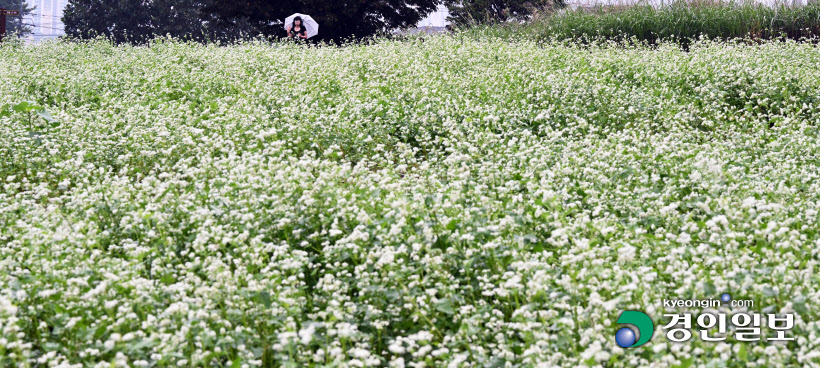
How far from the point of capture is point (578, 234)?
4281mm

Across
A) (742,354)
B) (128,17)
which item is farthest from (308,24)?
(128,17)

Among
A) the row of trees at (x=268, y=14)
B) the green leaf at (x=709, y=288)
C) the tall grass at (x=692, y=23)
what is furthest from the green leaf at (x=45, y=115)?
the tall grass at (x=692, y=23)

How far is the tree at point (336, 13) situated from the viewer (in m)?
24.7

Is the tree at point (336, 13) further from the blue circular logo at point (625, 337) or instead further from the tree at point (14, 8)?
the tree at point (14, 8)

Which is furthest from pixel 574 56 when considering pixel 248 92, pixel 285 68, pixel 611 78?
pixel 248 92

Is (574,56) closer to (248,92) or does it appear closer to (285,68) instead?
(285,68)

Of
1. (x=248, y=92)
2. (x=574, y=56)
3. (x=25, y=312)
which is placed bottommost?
(x=25, y=312)

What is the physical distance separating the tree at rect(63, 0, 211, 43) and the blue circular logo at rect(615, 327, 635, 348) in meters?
45.6

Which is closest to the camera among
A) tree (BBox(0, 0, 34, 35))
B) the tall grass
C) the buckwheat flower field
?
the buckwheat flower field

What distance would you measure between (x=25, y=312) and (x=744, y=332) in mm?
3337

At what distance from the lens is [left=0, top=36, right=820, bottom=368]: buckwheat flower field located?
328 centimetres

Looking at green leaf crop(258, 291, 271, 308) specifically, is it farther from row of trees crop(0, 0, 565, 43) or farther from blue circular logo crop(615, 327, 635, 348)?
row of trees crop(0, 0, 565, 43)

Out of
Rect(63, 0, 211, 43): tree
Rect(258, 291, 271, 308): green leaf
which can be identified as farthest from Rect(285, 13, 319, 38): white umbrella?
Rect(63, 0, 211, 43): tree

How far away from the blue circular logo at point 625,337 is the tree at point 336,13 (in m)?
21.9
